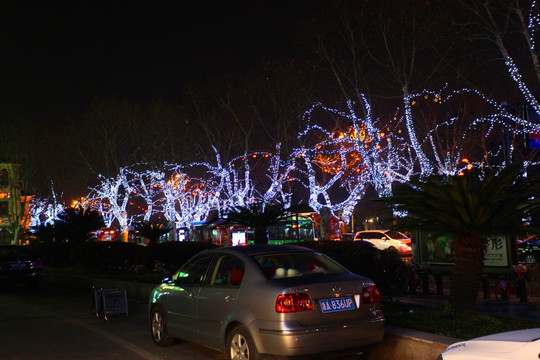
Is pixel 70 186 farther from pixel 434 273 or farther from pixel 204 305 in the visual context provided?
pixel 204 305

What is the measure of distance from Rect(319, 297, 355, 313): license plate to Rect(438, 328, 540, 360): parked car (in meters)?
1.77

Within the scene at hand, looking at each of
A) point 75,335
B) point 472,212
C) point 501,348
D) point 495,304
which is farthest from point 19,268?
point 501,348

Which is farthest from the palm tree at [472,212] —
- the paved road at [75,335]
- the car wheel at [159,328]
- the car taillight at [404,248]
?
the car taillight at [404,248]

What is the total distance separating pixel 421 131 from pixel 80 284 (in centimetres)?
2165

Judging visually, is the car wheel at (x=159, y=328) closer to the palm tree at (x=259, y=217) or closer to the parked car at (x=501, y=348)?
the parked car at (x=501, y=348)

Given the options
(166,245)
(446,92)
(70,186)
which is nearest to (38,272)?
(166,245)

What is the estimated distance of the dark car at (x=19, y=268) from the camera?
726 inches

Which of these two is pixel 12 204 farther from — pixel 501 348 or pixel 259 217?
pixel 501 348

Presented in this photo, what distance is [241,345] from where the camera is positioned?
21.2ft

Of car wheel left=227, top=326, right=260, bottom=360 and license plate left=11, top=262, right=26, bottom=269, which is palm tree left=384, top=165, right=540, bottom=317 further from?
license plate left=11, top=262, right=26, bottom=269

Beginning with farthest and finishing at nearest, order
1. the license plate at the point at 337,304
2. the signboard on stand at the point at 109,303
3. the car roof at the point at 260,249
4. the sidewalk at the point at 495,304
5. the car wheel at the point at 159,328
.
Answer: the signboard on stand at the point at 109,303 → the sidewalk at the point at 495,304 → the car wheel at the point at 159,328 → the car roof at the point at 260,249 → the license plate at the point at 337,304

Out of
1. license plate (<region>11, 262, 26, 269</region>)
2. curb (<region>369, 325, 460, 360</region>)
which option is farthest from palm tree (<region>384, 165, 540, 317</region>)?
license plate (<region>11, 262, 26, 269</region>)

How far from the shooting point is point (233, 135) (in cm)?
3872

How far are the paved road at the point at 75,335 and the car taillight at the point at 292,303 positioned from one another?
87.5 inches
